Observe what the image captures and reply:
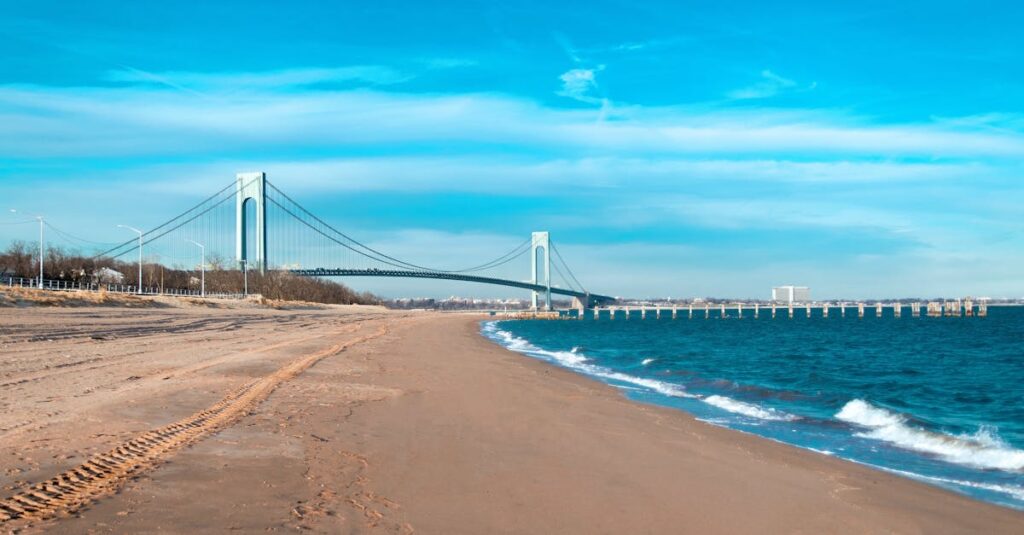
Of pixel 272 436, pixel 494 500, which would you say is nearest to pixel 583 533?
pixel 494 500

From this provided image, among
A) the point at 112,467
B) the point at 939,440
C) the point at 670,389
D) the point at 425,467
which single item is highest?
the point at 112,467

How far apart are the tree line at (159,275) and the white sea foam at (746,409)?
201 feet

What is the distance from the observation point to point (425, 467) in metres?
6.95

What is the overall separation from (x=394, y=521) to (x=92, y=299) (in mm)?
40116

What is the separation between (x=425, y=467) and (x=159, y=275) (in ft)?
253

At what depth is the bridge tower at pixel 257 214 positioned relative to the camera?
71.3 m

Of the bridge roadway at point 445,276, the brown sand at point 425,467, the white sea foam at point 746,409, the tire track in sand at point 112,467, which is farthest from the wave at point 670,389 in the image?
Result: the bridge roadway at point 445,276

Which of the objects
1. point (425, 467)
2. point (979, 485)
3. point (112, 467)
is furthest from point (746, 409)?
point (112, 467)

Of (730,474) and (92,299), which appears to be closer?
(730,474)

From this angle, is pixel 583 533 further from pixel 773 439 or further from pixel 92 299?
pixel 92 299

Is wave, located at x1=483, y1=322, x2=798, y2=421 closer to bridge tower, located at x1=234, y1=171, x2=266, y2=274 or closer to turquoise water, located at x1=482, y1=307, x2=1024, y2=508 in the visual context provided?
turquoise water, located at x1=482, y1=307, x2=1024, y2=508

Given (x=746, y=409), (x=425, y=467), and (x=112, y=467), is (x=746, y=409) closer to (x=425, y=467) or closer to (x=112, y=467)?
(x=425, y=467)

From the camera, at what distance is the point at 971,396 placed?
54.1 feet

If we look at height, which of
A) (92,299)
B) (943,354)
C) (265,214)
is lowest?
(943,354)
